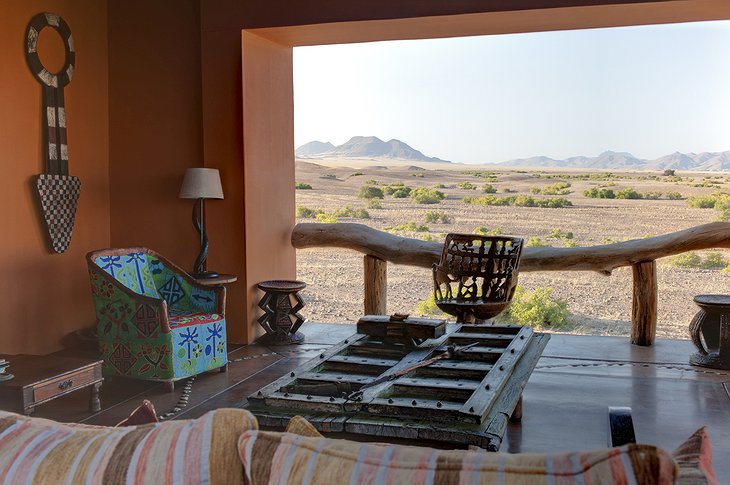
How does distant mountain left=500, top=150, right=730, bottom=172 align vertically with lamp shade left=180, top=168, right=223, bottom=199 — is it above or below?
above

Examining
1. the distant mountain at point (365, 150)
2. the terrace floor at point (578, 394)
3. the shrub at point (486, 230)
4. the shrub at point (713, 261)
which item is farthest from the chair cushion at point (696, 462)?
the distant mountain at point (365, 150)

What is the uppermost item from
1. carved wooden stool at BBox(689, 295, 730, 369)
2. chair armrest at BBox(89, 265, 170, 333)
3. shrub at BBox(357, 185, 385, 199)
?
shrub at BBox(357, 185, 385, 199)

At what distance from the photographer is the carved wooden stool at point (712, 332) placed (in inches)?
225

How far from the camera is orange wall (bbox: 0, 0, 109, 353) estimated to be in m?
5.69

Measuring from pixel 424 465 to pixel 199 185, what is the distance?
5.30 m

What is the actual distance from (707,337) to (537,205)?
1219 cm

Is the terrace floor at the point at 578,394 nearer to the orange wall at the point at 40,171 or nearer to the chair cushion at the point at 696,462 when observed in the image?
the orange wall at the point at 40,171

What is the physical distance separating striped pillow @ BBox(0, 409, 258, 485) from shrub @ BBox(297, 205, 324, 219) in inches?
618

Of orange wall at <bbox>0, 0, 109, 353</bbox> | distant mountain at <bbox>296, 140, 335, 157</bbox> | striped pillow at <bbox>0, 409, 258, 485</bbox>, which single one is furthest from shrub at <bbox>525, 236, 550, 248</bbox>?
striped pillow at <bbox>0, 409, 258, 485</bbox>

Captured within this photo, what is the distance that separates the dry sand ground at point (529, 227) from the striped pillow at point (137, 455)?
13.2 m

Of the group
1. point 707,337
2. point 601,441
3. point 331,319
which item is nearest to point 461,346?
point 601,441

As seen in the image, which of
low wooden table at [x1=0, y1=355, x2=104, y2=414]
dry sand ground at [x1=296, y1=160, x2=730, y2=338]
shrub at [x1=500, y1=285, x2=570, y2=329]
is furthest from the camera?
dry sand ground at [x1=296, y1=160, x2=730, y2=338]

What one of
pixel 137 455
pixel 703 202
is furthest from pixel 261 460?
pixel 703 202

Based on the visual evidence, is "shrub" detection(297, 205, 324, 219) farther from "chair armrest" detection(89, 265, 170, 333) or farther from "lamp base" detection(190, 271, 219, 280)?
"chair armrest" detection(89, 265, 170, 333)
